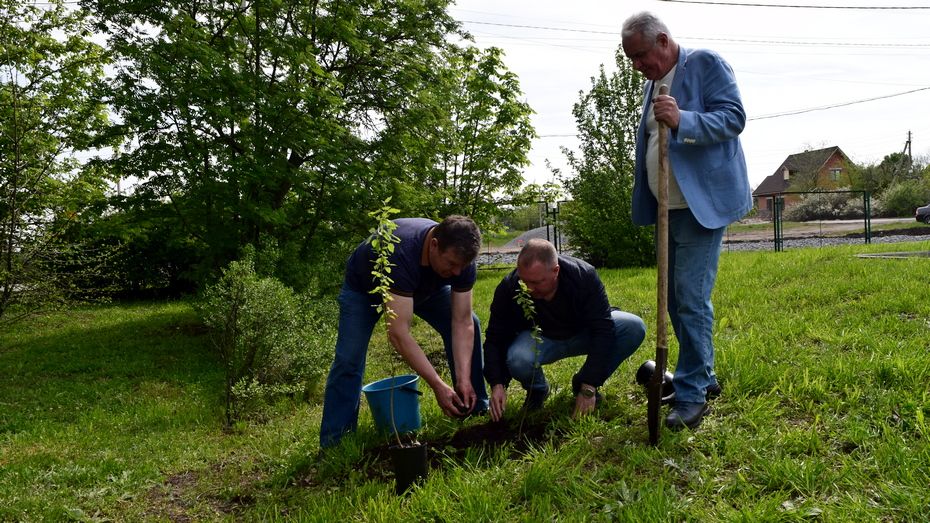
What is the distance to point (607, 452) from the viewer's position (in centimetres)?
282

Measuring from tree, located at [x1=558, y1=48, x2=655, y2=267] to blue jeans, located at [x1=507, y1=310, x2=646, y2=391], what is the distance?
31.4 ft

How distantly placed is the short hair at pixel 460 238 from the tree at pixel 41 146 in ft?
17.0

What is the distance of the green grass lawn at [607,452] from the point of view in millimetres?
2324

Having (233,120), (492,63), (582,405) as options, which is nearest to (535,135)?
(492,63)

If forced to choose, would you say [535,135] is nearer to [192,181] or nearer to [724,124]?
[192,181]

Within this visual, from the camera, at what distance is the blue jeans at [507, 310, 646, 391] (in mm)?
3361

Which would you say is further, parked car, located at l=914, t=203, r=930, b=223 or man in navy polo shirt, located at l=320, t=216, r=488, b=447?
parked car, located at l=914, t=203, r=930, b=223

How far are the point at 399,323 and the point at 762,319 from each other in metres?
3.56

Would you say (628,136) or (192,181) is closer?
(192,181)

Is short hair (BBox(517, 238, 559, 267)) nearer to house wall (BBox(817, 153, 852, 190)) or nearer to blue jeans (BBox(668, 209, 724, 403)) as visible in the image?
blue jeans (BBox(668, 209, 724, 403))

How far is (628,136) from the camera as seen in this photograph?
522 inches

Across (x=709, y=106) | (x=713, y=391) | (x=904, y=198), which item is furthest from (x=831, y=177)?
(x=709, y=106)

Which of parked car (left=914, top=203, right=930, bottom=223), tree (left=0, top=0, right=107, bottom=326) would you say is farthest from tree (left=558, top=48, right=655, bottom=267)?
parked car (left=914, top=203, right=930, bottom=223)

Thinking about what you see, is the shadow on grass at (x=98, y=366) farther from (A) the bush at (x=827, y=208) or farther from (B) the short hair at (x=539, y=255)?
(A) the bush at (x=827, y=208)
